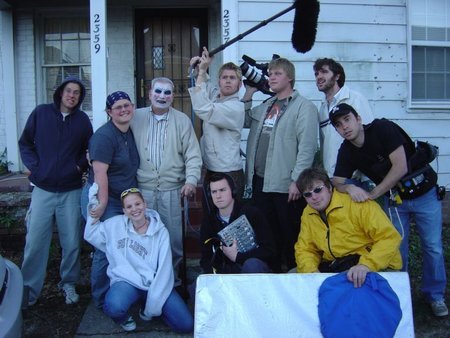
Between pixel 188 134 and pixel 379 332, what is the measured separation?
6.48ft

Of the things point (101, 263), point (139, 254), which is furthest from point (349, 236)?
point (101, 263)

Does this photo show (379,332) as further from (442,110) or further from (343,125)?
(442,110)

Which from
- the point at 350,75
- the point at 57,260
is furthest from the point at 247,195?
the point at 350,75

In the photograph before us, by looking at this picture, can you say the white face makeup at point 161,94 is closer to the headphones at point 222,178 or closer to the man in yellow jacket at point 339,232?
the headphones at point 222,178

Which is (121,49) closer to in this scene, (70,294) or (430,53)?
(70,294)

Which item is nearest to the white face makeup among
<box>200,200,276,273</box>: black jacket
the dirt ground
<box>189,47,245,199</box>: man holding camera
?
<box>189,47,245,199</box>: man holding camera

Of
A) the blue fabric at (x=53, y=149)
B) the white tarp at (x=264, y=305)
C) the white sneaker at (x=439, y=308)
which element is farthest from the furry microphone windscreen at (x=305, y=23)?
the white tarp at (x=264, y=305)

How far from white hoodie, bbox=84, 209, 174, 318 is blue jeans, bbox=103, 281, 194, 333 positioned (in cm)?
4

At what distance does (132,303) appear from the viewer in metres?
3.28

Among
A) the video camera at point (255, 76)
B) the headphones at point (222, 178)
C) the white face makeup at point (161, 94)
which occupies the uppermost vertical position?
the video camera at point (255, 76)

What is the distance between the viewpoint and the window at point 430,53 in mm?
6297

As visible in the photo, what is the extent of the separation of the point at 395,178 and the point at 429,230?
576mm

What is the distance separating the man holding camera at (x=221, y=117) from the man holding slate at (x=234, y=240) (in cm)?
22

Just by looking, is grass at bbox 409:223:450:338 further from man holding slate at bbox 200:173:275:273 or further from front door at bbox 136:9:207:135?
front door at bbox 136:9:207:135
